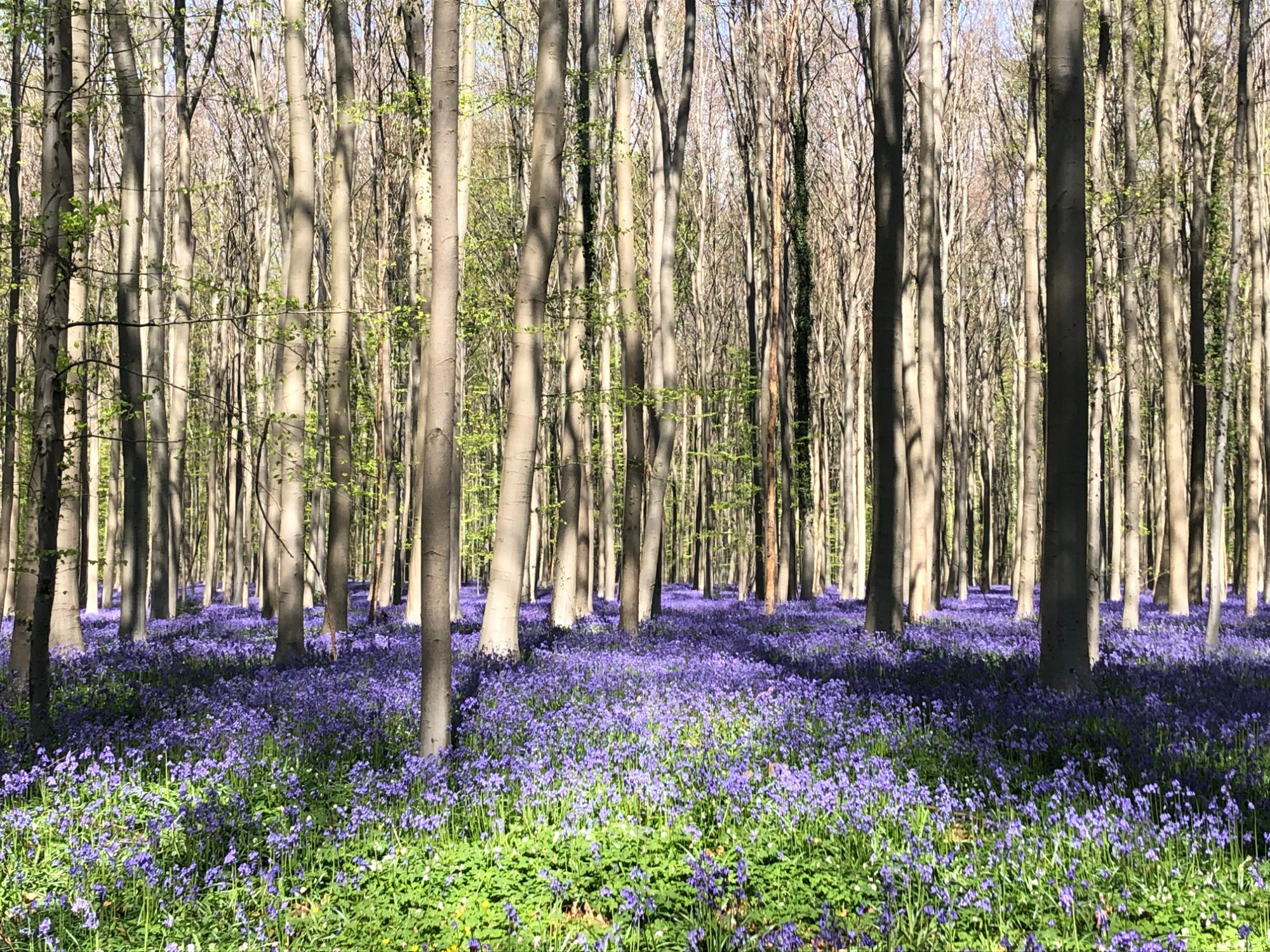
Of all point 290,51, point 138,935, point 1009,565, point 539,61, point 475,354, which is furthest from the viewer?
point 1009,565

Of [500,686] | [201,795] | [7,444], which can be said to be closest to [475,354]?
[7,444]

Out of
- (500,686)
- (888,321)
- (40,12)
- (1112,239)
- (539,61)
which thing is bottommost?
(500,686)

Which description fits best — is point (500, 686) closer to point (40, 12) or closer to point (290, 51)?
point (40, 12)

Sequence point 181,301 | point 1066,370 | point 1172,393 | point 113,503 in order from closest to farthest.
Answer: point 1066,370
point 1172,393
point 181,301
point 113,503

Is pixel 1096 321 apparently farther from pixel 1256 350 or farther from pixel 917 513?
pixel 917 513

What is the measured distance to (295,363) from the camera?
11.9 meters

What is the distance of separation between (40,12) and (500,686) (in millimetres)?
6598

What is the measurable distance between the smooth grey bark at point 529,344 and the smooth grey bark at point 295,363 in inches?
98.0

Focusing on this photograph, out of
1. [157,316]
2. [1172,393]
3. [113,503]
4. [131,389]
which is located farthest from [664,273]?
[113,503]

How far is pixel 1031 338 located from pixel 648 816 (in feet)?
41.8

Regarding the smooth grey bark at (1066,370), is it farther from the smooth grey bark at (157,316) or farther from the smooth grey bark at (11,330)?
the smooth grey bark at (157,316)

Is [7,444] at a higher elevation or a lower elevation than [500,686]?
higher

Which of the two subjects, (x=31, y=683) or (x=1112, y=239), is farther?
(x=1112, y=239)

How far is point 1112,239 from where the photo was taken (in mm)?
25250
